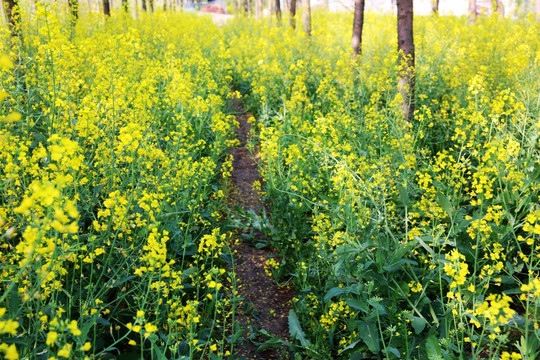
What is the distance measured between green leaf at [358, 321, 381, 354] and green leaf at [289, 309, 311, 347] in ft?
1.35

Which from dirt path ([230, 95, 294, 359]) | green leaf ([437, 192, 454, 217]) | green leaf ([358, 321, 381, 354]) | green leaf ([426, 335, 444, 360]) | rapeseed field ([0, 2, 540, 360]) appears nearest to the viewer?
rapeseed field ([0, 2, 540, 360])

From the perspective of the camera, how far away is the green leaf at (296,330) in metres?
3.15

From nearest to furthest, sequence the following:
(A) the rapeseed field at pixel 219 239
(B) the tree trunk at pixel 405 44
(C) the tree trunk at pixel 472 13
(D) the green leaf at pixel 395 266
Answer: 1. (A) the rapeseed field at pixel 219 239
2. (D) the green leaf at pixel 395 266
3. (B) the tree trunk at pixel 405 44
4. (C) the tree trunk at pixel 472 13

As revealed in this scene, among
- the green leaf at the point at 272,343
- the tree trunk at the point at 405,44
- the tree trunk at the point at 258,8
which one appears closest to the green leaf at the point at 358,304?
the green leaf at the point at 272,343

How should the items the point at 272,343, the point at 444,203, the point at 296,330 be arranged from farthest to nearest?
1. the point at 444,203
2. the point at 296,330
3. the point at 272,343

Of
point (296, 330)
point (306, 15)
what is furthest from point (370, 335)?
point (306, 15)

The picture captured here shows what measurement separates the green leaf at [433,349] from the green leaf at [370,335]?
302 millimetres

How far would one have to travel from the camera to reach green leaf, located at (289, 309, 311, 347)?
3.15m

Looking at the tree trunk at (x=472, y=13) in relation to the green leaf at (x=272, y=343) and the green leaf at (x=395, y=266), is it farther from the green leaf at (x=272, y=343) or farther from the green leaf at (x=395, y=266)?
the green leaf at (x=272, y=343)

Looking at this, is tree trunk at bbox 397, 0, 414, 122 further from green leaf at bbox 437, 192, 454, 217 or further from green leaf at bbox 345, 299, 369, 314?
green leaf at bbox 345, 299, 369, 314

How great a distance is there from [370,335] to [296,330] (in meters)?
0.60

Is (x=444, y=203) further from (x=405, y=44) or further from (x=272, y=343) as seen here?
(x=405, y=44)

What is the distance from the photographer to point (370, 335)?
2.88 m

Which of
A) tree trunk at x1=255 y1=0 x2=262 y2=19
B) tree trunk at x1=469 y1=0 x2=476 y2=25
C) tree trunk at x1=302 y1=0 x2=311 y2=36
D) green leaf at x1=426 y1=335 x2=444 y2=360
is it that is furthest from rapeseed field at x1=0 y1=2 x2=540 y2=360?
tree trunk at x1=255 y1=0 x2=262 y2=19
